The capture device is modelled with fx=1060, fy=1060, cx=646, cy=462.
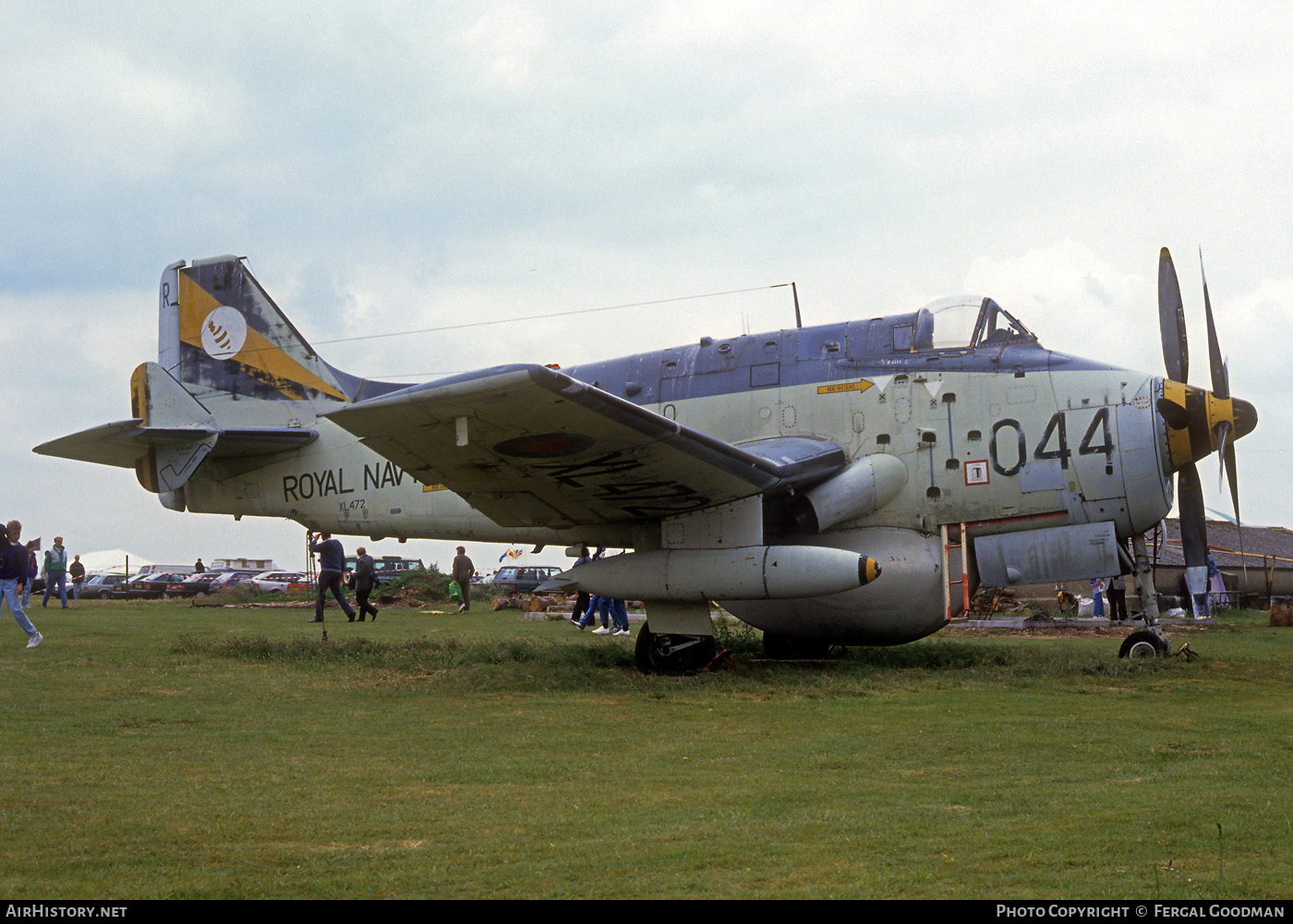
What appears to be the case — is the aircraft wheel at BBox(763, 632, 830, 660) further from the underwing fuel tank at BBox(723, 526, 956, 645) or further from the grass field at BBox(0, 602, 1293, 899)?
the grass field at BBox(0, 602, 1293, 899)

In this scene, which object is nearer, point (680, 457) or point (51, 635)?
point (680, 457)

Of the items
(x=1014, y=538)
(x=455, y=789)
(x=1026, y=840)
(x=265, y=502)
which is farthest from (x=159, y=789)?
(x=265, y=502)

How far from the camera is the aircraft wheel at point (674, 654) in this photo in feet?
37.7

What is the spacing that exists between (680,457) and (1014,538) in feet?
12.9

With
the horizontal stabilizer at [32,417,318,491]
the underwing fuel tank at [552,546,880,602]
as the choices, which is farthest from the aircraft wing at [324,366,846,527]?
the horizontal stabilizer at [32,417,318,491]

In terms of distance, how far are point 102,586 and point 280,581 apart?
8.18 m

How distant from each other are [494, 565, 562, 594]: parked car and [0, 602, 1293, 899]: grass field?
111ft

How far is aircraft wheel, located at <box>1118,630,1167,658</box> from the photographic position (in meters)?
11.5

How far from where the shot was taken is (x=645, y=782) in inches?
224

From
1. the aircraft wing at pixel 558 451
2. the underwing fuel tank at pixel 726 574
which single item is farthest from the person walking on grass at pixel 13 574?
the underwing fuel tank at pixel 726 574

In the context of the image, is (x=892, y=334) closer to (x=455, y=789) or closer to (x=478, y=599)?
(x=455, y=789)

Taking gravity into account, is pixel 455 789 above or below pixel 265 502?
below
